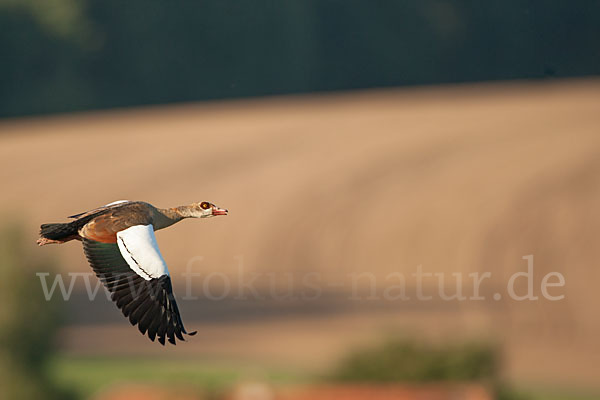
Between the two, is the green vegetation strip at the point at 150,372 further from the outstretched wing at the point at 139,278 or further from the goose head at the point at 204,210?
the goose head at the point at 204,210

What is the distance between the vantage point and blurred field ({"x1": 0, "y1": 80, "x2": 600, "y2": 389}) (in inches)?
961

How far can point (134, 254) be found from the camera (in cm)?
452

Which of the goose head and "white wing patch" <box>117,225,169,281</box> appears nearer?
"white wing patch" <box>117,225,169,281</box>

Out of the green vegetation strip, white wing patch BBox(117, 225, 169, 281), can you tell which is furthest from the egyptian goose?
the green vegetation strip

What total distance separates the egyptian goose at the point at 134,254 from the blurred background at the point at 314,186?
7511mm

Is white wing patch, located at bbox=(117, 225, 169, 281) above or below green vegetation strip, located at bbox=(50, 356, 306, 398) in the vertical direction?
above

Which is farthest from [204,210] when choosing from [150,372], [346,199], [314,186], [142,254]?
[314,186]

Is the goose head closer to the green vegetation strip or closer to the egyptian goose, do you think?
the egyptian goose

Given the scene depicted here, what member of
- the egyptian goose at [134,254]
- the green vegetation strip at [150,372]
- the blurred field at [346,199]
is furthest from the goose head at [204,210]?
the green vegetation strip at [150,372]

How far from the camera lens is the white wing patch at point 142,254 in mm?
4512

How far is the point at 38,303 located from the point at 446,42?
34830mm

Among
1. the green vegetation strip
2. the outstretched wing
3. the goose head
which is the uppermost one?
the goose head

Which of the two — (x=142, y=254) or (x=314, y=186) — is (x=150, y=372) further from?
(x=314, y=186)

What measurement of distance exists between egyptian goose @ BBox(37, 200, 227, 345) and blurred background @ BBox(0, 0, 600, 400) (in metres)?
7.51
